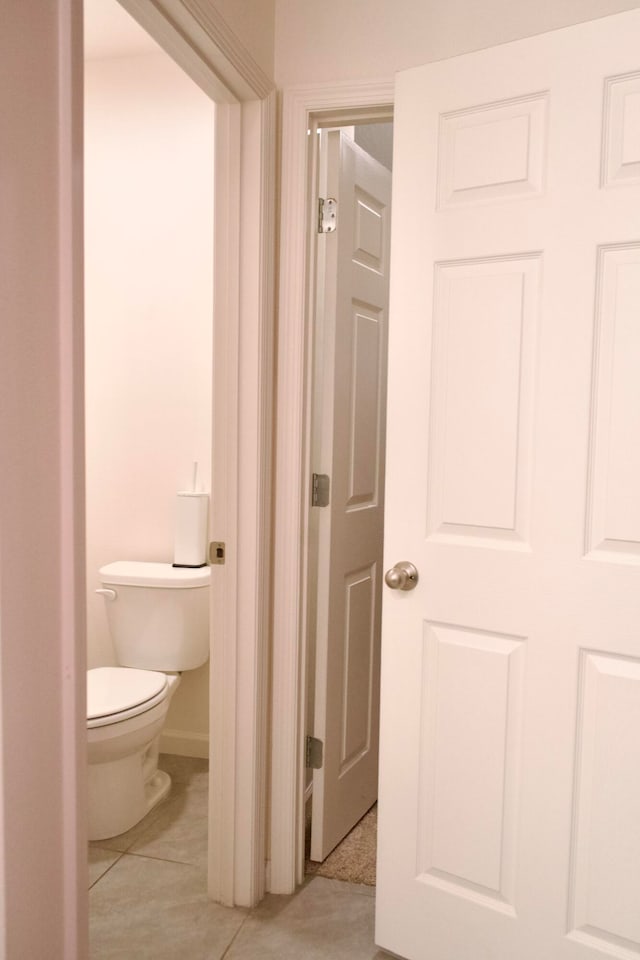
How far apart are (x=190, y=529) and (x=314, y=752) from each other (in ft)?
3.09

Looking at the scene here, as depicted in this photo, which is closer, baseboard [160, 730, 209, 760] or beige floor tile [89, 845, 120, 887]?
beige floor tile [89, 845, 120, 887]

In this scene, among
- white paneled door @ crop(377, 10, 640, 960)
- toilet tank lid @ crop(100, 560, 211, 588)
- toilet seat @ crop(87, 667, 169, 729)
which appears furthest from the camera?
toilet tank lid @ crop(100, 560, 211, 588)

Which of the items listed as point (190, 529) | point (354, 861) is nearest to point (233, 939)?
point (354, 861)

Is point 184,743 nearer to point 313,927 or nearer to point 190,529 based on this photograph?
point 190,529

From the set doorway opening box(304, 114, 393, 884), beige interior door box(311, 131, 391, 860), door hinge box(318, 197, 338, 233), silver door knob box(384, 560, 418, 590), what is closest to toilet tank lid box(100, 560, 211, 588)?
doorway opening box(304, 114, 393, 884)

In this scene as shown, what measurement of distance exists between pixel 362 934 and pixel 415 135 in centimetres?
190

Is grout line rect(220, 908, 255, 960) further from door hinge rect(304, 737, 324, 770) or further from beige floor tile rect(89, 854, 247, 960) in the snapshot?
door hinge rect(304, 737, 324, 770)

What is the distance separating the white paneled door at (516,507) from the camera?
1380 millimetres

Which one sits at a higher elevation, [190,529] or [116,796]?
[190,529]

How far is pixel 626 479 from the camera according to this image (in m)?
1.38

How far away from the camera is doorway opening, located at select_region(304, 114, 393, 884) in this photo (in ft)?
6.59

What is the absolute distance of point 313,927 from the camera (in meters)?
1.82

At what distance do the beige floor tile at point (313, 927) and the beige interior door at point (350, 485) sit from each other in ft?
0.52

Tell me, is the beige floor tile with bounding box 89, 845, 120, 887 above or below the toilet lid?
below
